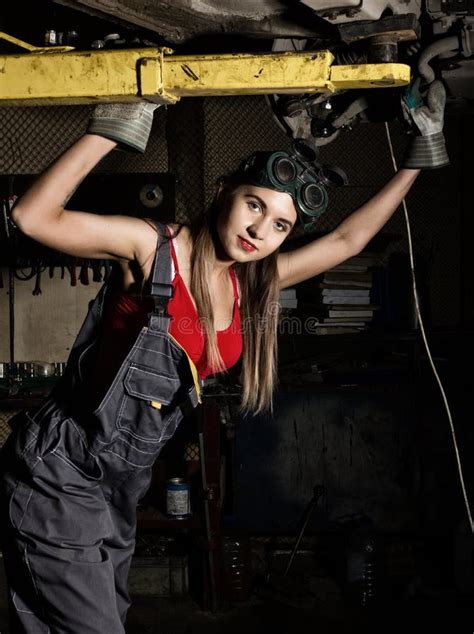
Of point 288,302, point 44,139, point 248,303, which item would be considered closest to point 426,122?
point 248,303

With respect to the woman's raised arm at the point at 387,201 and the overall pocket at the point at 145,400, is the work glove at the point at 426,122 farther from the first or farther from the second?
the overall pocket at the point at 145,400

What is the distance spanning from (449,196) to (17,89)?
170 inches

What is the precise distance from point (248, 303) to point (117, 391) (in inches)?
22.3

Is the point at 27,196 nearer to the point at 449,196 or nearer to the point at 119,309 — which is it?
the point at 119,309

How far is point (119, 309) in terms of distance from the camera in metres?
2.08

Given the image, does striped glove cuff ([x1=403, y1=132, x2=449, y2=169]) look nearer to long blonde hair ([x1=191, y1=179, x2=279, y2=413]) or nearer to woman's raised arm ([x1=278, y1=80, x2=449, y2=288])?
woman's raised arm ([x1=278, y1=80, x2=449, y2=288])

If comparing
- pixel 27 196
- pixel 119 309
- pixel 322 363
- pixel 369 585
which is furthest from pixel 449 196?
pixel 27 196

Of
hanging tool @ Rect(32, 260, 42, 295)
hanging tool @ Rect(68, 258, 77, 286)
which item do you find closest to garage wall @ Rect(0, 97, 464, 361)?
hanging tool @ Rect(32, 260, 42, 295)

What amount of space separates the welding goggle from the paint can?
8.15ft

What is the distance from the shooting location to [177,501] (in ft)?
14.1

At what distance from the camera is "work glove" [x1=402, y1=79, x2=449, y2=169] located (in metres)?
2.09

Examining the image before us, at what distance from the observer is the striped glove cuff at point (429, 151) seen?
7.07 ft

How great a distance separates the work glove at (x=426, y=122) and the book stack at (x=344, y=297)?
2.61 meters

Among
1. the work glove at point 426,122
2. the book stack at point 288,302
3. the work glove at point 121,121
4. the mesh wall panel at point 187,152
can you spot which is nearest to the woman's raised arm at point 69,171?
the work glove at point 121,121
